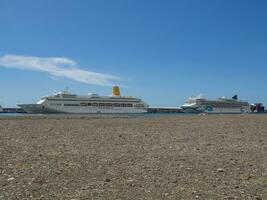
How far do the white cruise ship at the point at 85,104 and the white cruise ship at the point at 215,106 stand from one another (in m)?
19.4

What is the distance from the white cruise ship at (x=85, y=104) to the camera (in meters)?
113

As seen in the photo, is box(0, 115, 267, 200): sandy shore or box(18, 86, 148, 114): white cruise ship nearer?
box(0, 115, 267, 200): sandy shore

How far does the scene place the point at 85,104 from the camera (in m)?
120

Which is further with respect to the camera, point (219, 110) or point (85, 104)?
point (219, 110)

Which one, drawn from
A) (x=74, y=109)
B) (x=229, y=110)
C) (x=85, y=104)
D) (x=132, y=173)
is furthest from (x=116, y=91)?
(x=132, y=173)

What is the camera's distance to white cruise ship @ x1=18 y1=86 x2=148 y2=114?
11325 cm

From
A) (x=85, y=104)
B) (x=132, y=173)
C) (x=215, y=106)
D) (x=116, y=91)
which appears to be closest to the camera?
(x=132, y=173)

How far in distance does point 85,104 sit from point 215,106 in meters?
51.0

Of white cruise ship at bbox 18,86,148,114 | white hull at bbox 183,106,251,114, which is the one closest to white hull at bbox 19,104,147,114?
white cruise ship at bbox 18,86,148,114

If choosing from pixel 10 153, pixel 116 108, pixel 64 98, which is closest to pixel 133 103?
pixel 116 108

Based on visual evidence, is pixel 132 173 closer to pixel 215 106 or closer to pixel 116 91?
pixel 116 91

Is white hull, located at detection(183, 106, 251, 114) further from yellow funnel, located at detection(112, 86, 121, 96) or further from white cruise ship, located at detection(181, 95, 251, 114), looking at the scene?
yellow funnel, located at detection(112, 86, 121, 96)

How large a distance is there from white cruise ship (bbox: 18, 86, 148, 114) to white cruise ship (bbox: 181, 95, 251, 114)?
19.4m

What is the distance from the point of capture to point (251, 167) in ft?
33.2
